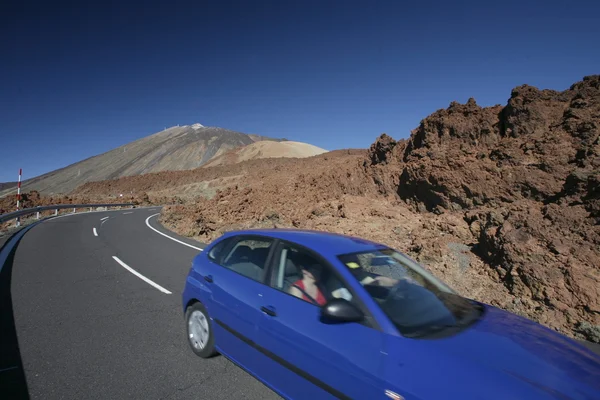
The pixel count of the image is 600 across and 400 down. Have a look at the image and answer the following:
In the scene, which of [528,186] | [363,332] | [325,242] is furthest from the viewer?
[528,186]

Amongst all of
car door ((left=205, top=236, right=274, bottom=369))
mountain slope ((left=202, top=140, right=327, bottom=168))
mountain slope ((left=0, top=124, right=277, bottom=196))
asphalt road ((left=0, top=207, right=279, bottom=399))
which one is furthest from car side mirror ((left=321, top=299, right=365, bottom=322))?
mountain slope ((left=0, top=124, right=277, bottom=196))

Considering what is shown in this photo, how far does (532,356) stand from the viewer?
2.16 meters

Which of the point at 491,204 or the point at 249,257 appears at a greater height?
the point at 491,204

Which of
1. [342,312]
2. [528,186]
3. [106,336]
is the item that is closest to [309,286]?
[342,312]

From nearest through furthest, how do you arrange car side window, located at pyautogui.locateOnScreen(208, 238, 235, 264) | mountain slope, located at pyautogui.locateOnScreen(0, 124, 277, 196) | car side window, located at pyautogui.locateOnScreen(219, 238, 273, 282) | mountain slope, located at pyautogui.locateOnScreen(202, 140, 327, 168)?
car side window, located at pyautogui.locateOnScreen(219, 238, 273, 282) < car side window, located at pyautogui.locateOnScreen(208, 238, 235, 264) < mountain slope, located at pyautogui.locateOnScreen(202, 140, 327, 168) < mountain slope, located at pyautogui.locateOnScreen(0, 124, 277, 196)

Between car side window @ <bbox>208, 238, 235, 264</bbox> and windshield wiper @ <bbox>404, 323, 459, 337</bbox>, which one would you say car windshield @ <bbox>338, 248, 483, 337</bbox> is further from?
car side window @ <bbox>208, 238, 235, 264</bbox>

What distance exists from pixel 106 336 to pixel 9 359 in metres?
0.93

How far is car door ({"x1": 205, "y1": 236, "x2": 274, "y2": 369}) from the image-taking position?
3098 mm

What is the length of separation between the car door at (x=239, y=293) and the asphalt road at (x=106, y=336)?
377 millimetres

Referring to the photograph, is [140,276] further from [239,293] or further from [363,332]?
[363,332]

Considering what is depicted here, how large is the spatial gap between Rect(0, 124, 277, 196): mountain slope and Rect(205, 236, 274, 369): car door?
90.8 meters

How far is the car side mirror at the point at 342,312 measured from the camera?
234 centimetres

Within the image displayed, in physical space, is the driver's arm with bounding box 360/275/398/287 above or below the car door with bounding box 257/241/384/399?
above

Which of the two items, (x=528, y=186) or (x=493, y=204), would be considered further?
(x=493, y=204)
